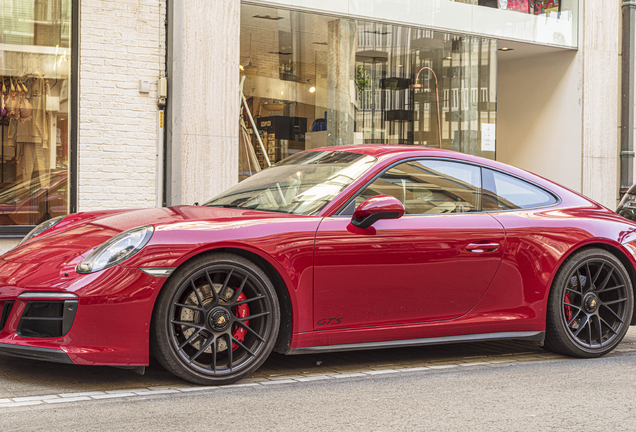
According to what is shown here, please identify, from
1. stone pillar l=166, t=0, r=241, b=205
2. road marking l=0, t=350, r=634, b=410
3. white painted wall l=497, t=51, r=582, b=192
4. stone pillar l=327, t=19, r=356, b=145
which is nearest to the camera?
road marking l=0, t=350, r=634, b=410

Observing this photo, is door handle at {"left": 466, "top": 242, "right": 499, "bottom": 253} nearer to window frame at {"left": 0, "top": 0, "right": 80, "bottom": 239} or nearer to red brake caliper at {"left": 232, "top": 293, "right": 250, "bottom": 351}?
red brake caliper at {"left": 232, "top": 293, "right": 250, "bottom": 351}

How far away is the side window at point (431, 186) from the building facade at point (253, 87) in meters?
5.79

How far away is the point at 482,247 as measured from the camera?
15.9 ft

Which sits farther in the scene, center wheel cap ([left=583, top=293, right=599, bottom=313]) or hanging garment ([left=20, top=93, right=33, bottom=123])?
hanging garment ([left=20, top=93, right=33, bottom=123])

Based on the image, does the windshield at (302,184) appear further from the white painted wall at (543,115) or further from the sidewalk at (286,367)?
the white painted wall at (543,115)

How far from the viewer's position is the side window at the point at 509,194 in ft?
16.9

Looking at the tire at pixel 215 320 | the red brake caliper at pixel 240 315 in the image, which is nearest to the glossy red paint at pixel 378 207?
the tire at pixel 215 320

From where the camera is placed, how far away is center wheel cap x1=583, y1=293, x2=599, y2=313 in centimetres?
532

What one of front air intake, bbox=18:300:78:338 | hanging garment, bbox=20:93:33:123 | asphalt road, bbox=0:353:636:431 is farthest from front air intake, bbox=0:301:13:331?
hanging garment, bbox=20:93:33:123

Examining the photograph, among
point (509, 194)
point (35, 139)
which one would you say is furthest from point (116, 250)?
point (35, 139)

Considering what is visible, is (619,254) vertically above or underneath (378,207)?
underneath

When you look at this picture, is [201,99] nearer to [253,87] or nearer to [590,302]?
[253,87]

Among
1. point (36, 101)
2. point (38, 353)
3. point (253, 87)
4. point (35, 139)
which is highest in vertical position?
point (253, 87)

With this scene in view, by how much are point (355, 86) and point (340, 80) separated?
1.01 feet
